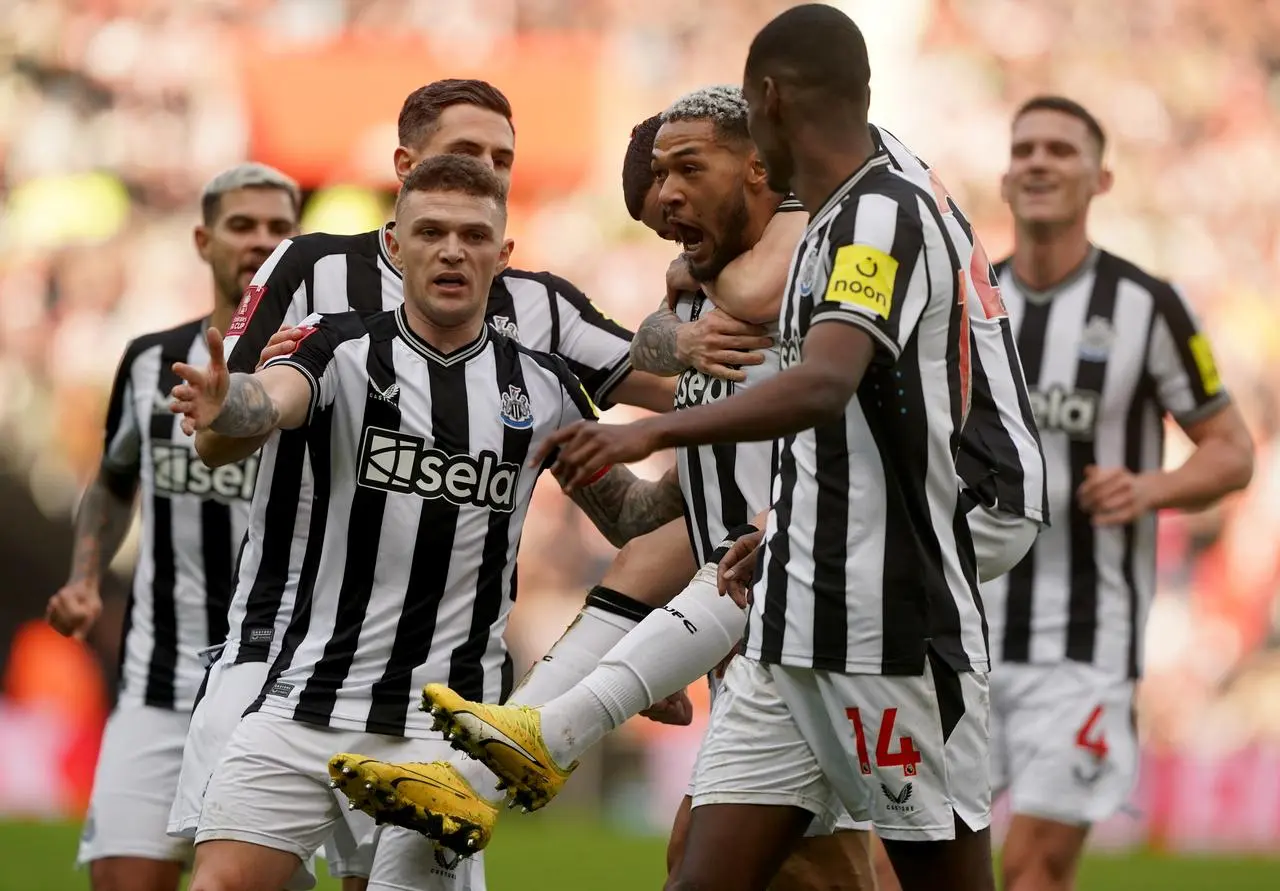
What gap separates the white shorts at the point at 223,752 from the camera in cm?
432

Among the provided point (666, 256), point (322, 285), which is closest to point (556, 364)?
point (322, 285)

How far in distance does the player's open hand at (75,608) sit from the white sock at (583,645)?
1993 mm

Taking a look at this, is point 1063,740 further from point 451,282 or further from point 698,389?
point 451,282

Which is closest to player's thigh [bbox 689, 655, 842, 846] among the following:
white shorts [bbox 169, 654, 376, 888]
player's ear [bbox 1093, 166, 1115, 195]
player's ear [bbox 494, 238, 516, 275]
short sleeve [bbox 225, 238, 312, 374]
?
white shorts [bbox 169, 654, 376, 888]

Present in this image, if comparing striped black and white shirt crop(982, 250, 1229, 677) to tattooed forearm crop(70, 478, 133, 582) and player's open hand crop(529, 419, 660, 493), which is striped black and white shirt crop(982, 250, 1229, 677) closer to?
tattooed forearm crop(70, 478, 133, 582)

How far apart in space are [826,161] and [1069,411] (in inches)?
124

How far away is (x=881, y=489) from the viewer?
3.60 metres

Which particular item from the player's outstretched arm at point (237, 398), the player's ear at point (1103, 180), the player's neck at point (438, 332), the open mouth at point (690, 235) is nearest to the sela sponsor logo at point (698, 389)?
the open mouth at point (690, 235)

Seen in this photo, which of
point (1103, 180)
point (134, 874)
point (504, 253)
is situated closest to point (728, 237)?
point (504, 253)

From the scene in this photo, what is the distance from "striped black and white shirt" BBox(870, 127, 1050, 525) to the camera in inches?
156

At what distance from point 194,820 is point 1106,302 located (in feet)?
12.0

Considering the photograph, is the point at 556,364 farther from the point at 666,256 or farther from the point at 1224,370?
the point at 1224,370

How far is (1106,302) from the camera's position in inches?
259

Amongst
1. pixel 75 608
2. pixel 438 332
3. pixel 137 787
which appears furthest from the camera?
pixel 75 608
